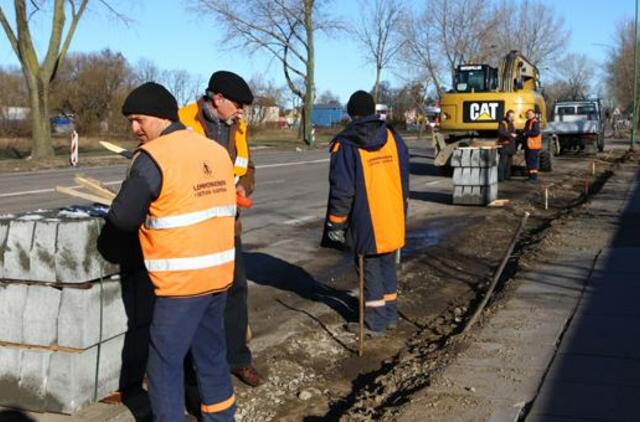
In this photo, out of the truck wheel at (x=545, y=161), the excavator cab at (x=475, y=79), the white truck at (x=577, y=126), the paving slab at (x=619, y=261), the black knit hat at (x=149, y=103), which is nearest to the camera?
the black knit hat at (x=149, y=103)

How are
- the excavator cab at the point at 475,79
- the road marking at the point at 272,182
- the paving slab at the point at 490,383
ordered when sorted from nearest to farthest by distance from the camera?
the paving slab at the point at 490,383 → the road marking at the point at 272,182 → the excavator cab at the point at 475,79

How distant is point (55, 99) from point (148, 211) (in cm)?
5666

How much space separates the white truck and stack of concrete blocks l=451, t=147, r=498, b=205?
15.9m

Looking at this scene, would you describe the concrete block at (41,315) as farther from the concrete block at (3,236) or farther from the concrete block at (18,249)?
the concrete block at (3,236)

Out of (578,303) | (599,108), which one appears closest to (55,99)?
(599,108)

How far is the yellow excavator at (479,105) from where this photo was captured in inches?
835

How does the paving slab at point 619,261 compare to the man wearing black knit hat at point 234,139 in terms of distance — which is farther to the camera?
the paving slab at point 619,261

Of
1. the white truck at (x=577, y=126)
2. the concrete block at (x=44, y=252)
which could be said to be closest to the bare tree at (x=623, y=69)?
the white truck at (x=577, y=126)

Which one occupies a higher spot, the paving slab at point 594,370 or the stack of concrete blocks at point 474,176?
the stack of concrete blocks at point 474,176

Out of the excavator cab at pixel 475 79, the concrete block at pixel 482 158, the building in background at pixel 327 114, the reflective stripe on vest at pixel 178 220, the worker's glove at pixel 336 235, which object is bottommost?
the worker's glove at pixel 336 235

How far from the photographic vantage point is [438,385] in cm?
481

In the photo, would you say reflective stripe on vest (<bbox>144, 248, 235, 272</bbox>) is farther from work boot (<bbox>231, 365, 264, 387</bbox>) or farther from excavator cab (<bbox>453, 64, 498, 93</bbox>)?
excavator cab (<bbox>453, 64, 498, 93</bbox>)

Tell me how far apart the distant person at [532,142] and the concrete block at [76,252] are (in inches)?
692

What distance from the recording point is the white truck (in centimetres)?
3312
